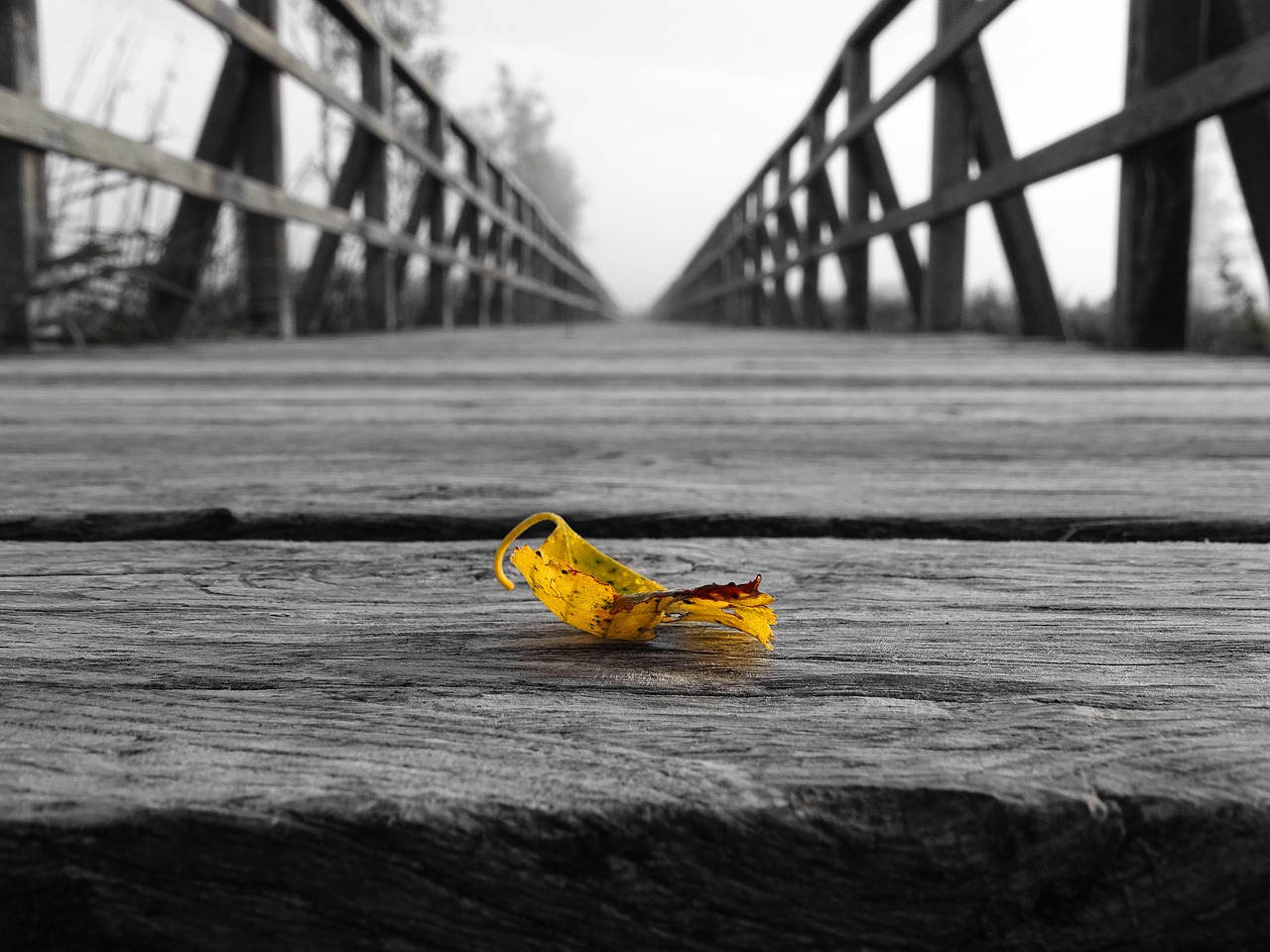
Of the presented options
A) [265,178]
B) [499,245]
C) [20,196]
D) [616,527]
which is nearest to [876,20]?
[265,178]

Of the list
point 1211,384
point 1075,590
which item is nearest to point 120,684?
point 1075,590

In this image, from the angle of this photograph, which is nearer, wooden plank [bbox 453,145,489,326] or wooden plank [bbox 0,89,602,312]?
wooden plank [bbox 0,89,602,312]

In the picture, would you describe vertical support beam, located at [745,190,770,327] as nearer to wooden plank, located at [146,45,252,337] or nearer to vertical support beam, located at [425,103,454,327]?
vertical support beam, located at [425,103,454,327]

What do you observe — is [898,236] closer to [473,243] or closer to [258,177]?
[258,177]

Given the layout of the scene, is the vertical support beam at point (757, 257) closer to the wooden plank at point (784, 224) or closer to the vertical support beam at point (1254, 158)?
the wooden plank at point (784, 224)

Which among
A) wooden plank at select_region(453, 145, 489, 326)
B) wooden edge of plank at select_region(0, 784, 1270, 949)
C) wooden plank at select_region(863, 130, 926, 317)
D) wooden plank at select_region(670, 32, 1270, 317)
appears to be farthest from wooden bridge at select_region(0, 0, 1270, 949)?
wooden plank at select_region(453, 145, 489, 326)

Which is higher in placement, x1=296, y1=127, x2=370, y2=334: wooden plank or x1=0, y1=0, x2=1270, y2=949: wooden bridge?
x1=296, y1=127, x2=370, y2=334: wooden plank
